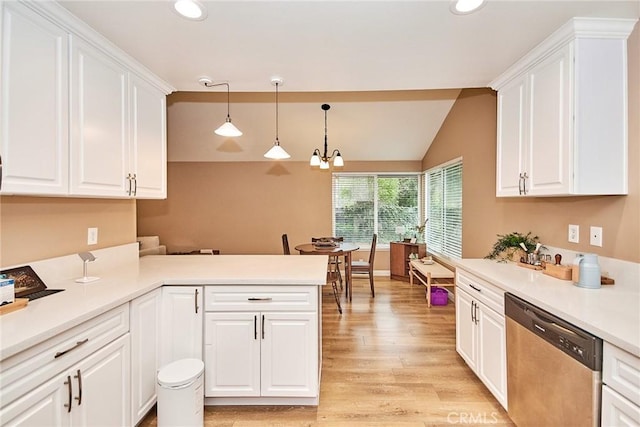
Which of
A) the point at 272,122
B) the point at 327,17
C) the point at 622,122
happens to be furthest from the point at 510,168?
the point at 272,122

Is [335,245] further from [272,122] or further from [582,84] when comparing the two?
[582,84]

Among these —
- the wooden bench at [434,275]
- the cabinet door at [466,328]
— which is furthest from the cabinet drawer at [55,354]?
the wooden bench at [434,275]

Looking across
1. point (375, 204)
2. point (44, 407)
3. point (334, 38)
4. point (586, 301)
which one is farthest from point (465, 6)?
point (375, 204)

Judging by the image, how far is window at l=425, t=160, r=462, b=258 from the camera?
437cm

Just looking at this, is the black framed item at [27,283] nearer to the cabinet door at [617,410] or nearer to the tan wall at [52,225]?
the tan wall at [52,225]

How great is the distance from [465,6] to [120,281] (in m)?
2.57

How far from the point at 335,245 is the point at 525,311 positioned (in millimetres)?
2974

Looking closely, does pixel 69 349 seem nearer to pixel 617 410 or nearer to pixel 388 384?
pixel 388 384

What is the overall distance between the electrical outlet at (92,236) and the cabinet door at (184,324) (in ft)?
2.32

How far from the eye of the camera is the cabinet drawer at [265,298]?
201 centimetres

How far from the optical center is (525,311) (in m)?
1.68

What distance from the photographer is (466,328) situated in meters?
2.48

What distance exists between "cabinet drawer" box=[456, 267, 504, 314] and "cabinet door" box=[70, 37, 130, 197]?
2626 mm

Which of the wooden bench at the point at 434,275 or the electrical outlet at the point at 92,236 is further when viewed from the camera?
the wooden bench at the point at 434,275
